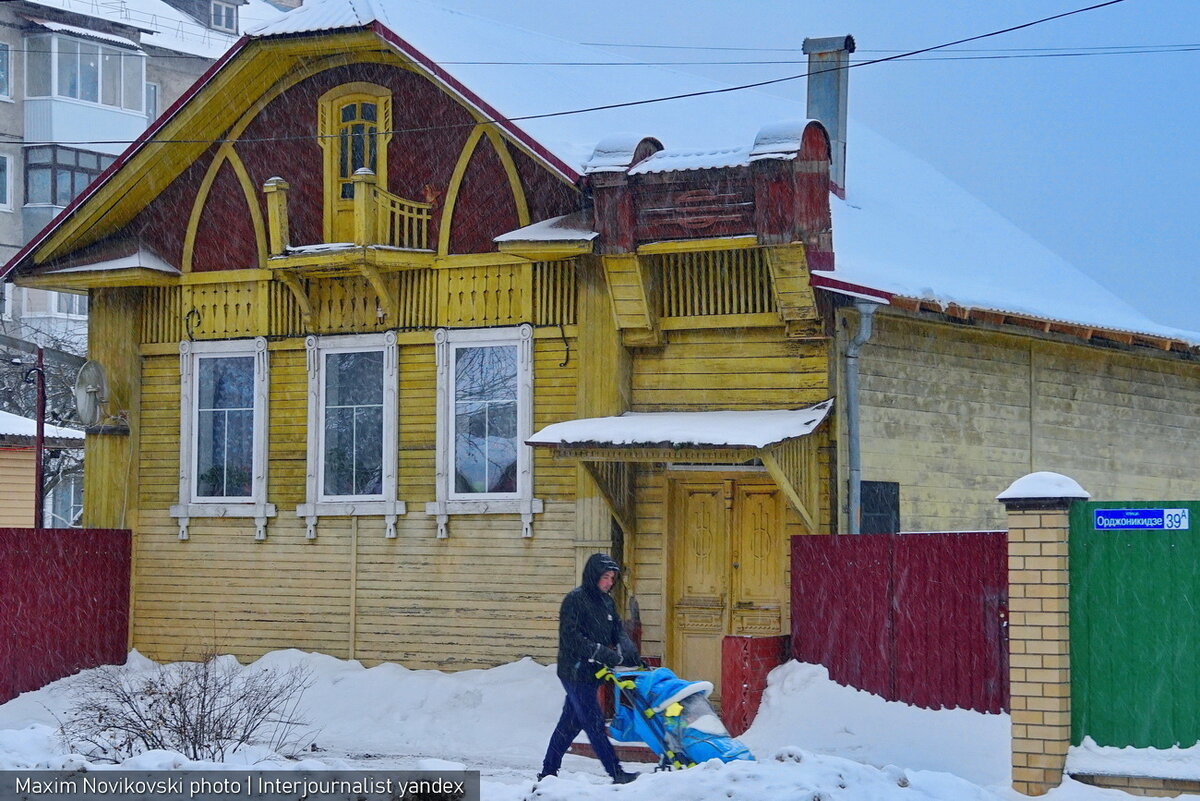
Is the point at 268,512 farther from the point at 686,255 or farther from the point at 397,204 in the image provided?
the point at 686,255

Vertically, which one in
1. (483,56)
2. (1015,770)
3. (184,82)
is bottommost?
(1015,770)

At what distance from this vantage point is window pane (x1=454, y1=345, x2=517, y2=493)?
17.9 meters

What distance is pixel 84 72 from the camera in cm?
5125

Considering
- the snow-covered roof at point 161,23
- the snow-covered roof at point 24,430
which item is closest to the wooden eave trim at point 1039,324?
the snow-covered roof at point 24,430

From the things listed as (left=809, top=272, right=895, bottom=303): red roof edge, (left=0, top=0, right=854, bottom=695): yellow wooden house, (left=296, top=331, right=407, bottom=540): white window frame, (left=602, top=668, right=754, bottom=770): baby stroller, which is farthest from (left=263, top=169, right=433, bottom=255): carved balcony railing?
(left=602, top=668, right=754, bottom=770): baby stroller

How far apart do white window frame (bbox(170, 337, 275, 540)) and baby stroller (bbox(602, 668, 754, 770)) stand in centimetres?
820

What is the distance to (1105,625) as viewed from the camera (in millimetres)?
11234

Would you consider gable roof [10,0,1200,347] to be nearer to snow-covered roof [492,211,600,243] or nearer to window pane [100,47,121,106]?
snow-covered roof [492,211,600,243]

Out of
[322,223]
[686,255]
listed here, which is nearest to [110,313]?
[322,223]

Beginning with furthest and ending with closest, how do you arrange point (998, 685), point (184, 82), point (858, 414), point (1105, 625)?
point (184, 82) < point (858, 414) < point (998, 685) < point (1105, 625)

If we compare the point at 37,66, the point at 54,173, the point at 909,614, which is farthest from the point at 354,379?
the point at 37,66

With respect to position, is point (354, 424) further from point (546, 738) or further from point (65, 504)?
point (65, 504)

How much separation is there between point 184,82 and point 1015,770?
48.4 metres

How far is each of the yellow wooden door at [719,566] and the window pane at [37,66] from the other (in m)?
38.4
